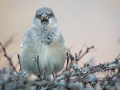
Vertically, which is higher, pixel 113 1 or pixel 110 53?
pixel 113 1

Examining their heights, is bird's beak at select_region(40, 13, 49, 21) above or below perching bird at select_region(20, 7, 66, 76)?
above

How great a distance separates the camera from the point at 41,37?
6.42 feet

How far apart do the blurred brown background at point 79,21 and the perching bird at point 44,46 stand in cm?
180

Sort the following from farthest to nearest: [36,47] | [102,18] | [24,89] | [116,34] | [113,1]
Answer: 1. [113,1]
2. [102,18]
3. [116,34]
4. [36,47]
5. [24,89]

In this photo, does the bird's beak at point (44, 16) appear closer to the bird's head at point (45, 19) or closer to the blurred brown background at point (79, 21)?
the bird's head at point (45, 19)

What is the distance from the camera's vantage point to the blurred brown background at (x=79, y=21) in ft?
13.8

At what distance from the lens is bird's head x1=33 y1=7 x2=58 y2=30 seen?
195cm

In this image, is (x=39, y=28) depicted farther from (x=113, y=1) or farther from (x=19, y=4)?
(x=113, y=1)

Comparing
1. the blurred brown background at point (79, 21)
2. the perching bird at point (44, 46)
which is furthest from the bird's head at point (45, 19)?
the blurred brown background at point (79, 21)

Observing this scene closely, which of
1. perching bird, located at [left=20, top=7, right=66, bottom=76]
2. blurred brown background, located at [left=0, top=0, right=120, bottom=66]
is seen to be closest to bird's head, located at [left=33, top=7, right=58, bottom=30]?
perching bird, located at [left=20, top=7, right=66, bottom=76]

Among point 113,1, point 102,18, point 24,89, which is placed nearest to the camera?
point 24,89

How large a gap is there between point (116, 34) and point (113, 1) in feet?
4.15

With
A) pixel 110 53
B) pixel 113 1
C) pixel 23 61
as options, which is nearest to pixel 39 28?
pixel 23 61

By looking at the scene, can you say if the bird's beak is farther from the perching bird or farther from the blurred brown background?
the blurred brown background
